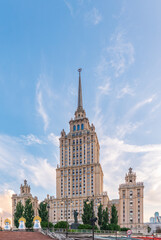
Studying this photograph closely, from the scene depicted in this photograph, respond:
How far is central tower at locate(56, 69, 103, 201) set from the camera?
148m

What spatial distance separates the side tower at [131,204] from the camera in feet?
444

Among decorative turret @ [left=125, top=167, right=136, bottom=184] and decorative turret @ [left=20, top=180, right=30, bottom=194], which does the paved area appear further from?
decorative turret @ [left=20, top=180, right=30, bottom=194]

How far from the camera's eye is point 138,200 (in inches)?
5487

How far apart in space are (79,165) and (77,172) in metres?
4.22

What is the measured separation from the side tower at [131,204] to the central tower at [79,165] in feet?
45.6

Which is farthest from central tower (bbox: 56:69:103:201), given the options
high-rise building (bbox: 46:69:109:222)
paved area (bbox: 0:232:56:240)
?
paved area (bbox: 0:232:56:240)

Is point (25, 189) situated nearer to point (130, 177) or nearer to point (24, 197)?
point (24, 197)

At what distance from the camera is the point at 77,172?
503ft

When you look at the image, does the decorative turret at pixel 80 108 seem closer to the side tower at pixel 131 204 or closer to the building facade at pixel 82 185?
the building facade at pixel 82 185

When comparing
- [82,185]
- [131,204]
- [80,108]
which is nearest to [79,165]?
[82,185]

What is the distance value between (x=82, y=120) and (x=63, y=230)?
10699 cm

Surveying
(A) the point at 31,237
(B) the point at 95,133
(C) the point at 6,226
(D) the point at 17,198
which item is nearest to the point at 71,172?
(B) the point at 95,133

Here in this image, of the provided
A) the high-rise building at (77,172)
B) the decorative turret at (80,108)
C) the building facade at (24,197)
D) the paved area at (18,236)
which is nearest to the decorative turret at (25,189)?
the building facade at (24,197)

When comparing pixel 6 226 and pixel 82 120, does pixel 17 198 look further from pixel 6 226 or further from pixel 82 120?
pixel 6 226
